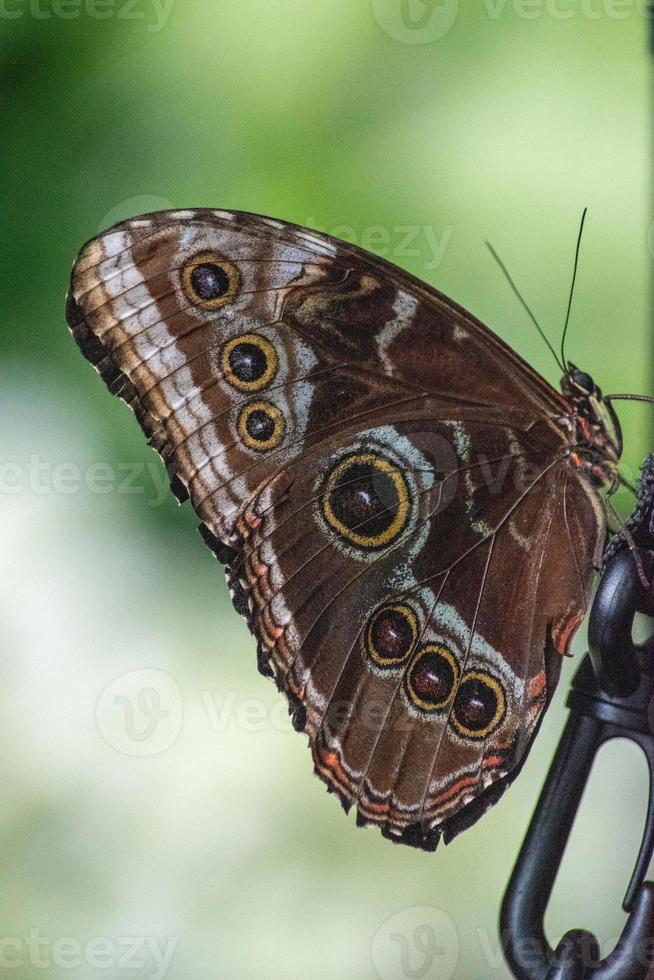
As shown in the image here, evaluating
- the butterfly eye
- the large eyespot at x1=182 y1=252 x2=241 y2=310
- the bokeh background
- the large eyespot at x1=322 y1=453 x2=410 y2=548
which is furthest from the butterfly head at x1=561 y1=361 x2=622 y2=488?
the bokeh background

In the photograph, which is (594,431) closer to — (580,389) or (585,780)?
(580,389)

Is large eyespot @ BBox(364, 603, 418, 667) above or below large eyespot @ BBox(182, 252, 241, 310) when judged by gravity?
below

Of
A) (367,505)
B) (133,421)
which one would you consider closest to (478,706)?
(367,505)

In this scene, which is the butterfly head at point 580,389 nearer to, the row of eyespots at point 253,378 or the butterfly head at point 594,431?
the butterfly head at point 594,431

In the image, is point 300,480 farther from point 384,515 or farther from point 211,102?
point 211,102

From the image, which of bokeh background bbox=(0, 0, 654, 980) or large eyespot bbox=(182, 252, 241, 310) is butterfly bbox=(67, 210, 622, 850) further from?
bokeh background bbox=(0, 0, 654, 980)

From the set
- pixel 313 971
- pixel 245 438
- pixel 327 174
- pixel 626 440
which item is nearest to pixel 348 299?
pixel 245 438

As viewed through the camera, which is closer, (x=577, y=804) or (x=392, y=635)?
(x=577, y=804)
